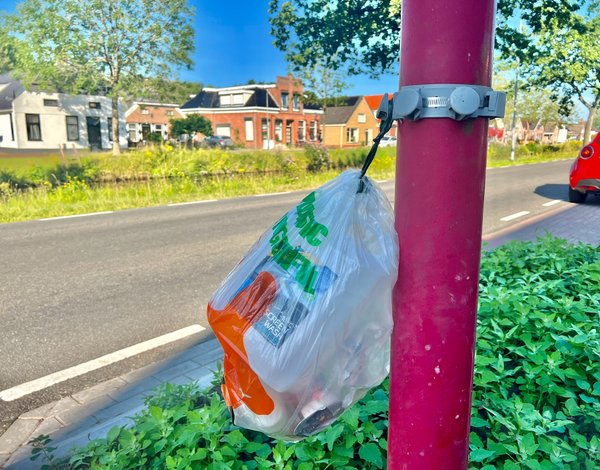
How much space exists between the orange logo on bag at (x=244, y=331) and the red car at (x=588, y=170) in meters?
9.97

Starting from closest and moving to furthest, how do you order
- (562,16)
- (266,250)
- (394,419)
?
(394,419) → (266,250) → (562,16)

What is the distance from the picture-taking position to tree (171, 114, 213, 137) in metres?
45.9

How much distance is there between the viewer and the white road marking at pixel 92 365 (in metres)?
3.18

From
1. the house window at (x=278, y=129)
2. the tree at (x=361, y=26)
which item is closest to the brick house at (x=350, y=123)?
the house window at (x=278, y=129)

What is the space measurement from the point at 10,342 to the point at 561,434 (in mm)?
3718

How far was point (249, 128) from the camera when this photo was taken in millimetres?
47375

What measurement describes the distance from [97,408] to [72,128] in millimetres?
42360

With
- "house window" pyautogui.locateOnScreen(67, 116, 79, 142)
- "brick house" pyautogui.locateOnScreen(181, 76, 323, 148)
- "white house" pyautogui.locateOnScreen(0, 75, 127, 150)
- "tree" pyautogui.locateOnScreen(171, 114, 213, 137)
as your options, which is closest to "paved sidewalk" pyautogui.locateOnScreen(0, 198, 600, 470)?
"white house" pyautogui.locateOnScreen(0, 75, 127, 150)

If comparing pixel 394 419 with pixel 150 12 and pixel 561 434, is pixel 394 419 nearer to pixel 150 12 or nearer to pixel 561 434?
pixel 561 434

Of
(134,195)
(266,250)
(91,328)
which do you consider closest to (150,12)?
(134,195)

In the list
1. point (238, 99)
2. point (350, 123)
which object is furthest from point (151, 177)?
point (350, 123)

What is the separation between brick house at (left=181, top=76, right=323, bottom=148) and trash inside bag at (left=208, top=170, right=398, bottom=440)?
144 feet

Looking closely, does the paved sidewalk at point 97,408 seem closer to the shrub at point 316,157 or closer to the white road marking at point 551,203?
the white road marking at point 551,203

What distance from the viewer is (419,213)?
105 centimetres
